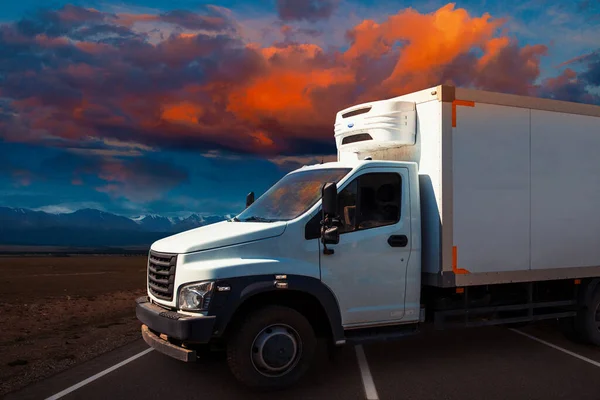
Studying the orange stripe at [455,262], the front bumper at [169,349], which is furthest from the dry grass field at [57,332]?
the orange stripe at [455,262]

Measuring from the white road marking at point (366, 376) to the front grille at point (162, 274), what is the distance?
2.58m

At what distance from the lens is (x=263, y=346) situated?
6242 millimetres

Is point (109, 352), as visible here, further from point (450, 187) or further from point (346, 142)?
point (450, 187)

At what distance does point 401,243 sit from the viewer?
7.12 m

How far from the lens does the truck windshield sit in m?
6.88

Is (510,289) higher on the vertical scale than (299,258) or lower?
lower

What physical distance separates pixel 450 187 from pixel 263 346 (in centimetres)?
328

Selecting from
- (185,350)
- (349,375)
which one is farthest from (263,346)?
(349,375)

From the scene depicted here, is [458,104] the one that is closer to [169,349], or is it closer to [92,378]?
[169,349]

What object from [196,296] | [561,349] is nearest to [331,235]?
[196,296]

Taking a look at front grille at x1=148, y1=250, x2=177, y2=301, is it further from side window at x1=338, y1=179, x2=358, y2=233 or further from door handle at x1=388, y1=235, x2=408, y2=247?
door handle at x1=388, y1=235, x2=408, y2=247

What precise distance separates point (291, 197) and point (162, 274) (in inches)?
76.5

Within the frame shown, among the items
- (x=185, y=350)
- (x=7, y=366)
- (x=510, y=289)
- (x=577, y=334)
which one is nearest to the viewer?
(x=185, y=350)

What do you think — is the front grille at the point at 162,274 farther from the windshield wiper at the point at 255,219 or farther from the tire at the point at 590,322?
the tire at the point at 590,322
